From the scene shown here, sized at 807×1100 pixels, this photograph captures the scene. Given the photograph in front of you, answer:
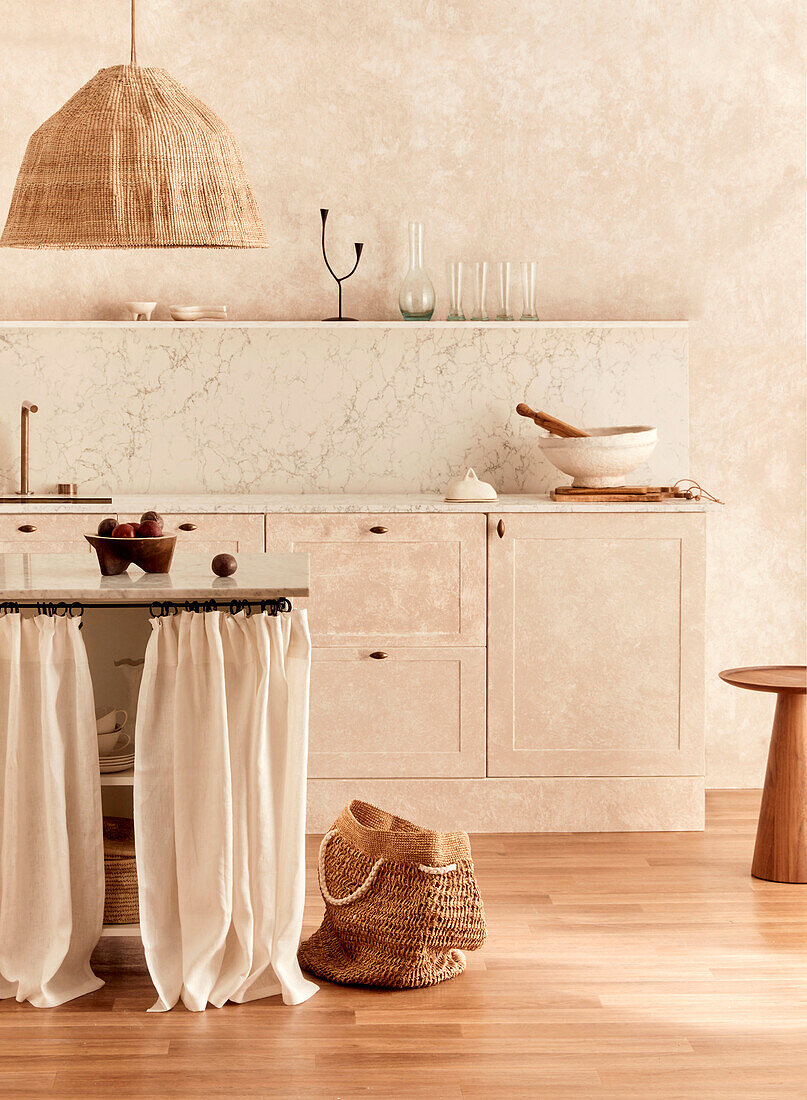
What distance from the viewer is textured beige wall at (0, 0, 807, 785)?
4.52 m

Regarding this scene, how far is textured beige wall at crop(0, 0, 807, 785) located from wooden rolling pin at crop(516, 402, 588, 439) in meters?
0.53

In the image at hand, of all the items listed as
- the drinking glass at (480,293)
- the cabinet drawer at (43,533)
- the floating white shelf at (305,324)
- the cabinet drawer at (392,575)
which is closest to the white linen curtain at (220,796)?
the cabinet drawer at (392,575)

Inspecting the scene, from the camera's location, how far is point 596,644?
13.5ft

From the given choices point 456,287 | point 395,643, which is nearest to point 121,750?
point 395,643

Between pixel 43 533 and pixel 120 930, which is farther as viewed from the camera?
pixel 43 533

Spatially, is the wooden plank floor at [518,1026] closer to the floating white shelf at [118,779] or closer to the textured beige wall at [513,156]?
the floating white shelf at [118,779]

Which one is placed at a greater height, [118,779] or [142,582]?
[142,582]

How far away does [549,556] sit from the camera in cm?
408

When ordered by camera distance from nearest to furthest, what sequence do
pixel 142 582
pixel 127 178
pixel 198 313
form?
pixel 127 178 → pixel 142 582 → pixel 198 313

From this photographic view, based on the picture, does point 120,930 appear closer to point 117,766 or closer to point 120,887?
point 120,887

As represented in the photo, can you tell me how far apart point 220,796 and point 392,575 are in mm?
1454

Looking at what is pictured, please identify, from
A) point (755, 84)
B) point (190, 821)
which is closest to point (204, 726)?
point (190, 821)

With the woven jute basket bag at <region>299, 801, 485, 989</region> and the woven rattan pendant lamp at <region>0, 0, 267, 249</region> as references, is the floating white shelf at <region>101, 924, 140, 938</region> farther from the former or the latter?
the woven rattan pendant lamp at <region>0, 0, 267, 249</region>

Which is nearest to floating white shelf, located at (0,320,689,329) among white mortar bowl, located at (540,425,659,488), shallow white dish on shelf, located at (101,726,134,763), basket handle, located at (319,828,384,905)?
white mortar bowl, located at (540,425,659,488)
